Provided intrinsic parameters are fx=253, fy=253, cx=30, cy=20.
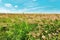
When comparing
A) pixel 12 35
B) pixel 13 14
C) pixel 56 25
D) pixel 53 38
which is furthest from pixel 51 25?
pixel 13 14

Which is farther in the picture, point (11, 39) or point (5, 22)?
point (5, 22)

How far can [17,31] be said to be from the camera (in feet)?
19.6

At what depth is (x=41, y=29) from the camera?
6.19 meters

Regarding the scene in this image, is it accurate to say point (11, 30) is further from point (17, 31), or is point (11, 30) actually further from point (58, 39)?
point (58, 39)

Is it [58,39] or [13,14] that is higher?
[13,14]

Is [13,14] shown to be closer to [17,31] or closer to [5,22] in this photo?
[5,22]

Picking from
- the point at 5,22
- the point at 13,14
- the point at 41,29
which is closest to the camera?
the point at 41,29

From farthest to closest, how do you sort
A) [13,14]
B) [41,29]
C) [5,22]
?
[13,14] → [5,22] → [41,29]

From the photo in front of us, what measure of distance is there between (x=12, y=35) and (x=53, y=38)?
0.95 meters

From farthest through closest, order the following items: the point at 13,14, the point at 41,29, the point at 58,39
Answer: the point at 13,14 < the point at 41,29 < the point at 58,39

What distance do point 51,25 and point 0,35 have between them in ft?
4.33

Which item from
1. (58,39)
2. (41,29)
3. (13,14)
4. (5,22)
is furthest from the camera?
(13,14)

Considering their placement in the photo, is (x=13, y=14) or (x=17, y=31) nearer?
(x=17, y=31)

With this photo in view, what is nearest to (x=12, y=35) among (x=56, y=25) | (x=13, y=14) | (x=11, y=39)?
(x=11, y=39)
